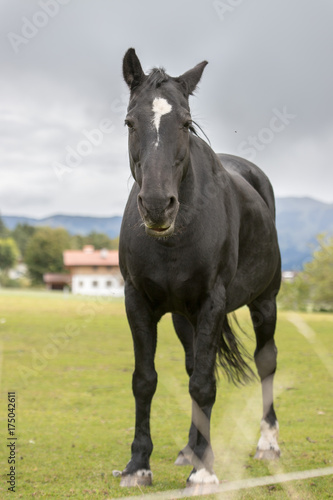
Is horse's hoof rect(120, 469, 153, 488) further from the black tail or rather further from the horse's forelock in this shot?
the horse's forelock

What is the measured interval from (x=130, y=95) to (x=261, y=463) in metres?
3.83

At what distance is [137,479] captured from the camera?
491 cm

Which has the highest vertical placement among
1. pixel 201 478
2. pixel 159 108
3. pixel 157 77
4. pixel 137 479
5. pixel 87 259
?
pixel 157 77

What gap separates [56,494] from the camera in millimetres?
4746

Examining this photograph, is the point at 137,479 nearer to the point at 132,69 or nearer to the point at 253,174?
the point at 132,69

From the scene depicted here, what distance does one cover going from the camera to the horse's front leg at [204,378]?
4.75m

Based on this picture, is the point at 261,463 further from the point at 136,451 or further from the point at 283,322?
the point at 283,322

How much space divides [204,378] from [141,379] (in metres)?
0.62

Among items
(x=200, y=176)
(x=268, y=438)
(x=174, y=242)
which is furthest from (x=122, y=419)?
(x=200, y=176)

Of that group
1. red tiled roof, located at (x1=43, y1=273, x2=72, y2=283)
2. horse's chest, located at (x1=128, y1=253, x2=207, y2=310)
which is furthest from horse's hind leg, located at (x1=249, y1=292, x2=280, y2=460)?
red tiled roof, located at (x1=43, y1=273, x2=72, y2=283)

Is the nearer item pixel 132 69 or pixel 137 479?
pixel 132 69

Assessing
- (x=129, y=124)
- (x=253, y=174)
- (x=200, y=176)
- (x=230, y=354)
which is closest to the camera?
(x=129, y=124)

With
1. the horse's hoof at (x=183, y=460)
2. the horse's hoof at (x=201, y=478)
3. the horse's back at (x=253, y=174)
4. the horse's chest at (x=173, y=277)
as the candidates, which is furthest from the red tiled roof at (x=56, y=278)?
the horse's hoof at (x=201, y=478)

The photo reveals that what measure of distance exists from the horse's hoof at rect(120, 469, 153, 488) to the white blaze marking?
2868mm
